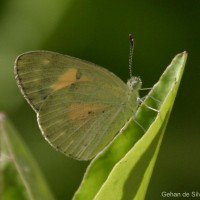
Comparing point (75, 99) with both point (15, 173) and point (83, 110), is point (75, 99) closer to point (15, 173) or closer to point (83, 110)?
point (83, 110)

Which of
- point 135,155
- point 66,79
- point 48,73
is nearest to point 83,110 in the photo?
point 66,79

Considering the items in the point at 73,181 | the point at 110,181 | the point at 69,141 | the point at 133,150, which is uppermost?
the point at 133,150

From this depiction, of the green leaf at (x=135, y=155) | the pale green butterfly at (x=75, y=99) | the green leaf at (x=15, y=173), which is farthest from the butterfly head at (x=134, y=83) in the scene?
the green leaf at (x=15, y=173)

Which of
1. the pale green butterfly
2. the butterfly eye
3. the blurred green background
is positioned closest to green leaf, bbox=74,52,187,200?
the pale green butterfly

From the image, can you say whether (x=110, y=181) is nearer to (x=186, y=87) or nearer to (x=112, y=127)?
(x=112, y=127)

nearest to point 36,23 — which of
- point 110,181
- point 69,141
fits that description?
point 69,141

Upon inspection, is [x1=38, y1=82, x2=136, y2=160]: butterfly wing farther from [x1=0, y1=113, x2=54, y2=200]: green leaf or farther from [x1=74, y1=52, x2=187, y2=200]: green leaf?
[x1=74, y1=52, x2=187, y2=200]: green leaf
